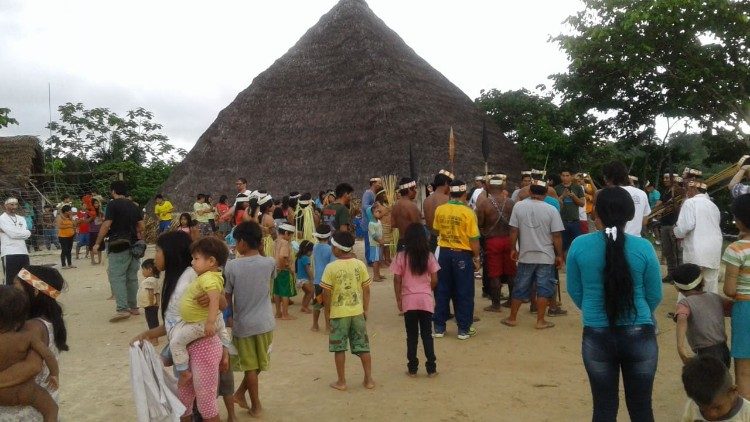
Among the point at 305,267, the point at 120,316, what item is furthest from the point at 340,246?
the point at 120,316

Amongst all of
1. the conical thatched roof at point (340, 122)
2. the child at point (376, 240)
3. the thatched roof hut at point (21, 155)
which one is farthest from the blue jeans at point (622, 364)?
the thatched roof hut at point (21, 155)

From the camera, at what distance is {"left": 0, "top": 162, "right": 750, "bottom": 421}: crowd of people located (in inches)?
123

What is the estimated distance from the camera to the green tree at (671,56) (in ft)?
47.0

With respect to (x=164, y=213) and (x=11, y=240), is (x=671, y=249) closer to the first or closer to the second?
(x=11, y=240)

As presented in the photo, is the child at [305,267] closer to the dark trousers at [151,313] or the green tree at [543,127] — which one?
the dark trousers at [151,313]

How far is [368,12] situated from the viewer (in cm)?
2319

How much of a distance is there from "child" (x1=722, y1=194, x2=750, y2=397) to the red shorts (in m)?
3.83

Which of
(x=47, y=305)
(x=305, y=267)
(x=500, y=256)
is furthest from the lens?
(x=305, y=267)

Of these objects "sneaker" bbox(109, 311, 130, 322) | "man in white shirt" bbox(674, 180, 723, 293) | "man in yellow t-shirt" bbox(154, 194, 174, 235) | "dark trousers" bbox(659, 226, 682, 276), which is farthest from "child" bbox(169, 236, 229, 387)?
"man in yellow t-shirt" bbox(154, 194, 174, 235)

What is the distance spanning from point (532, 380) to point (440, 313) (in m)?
1.60

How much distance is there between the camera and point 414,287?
5.44 m

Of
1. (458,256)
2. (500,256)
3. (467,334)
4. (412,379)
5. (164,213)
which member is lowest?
(412,379)

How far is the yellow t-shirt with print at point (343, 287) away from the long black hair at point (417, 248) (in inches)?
22.0

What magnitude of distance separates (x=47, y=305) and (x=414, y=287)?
2.91 metres
